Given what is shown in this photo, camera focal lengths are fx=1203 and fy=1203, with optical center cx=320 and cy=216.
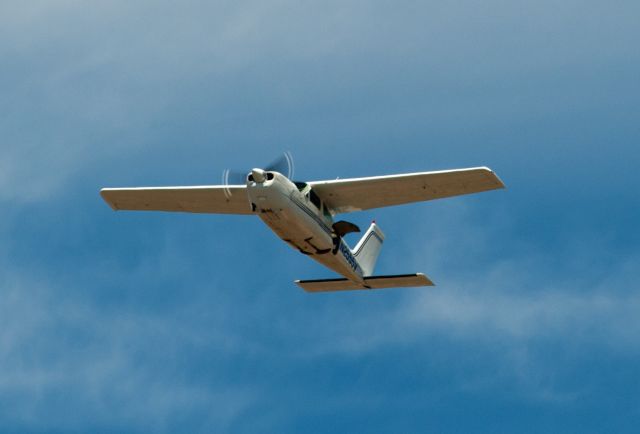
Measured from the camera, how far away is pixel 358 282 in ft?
143

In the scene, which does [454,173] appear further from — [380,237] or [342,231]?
[380,237]

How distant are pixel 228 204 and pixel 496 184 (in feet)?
31.9

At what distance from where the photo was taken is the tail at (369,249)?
1764 inches

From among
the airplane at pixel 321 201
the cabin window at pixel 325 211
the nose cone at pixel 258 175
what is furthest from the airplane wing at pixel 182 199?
the nose cone at pixel 258 175

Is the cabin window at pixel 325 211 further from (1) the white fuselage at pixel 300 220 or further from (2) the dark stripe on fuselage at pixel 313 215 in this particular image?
(2) the dark stripe on fuselage at pixel 313 215

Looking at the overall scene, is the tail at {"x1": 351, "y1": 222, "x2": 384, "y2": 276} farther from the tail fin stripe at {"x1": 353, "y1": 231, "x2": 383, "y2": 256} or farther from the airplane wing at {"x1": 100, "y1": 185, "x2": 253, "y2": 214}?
the airplane wing at {"x1": 100, "y1": 185, "x2": 253, "y2": 214}

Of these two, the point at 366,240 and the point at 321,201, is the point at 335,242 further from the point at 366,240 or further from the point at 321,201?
the point at 366,240

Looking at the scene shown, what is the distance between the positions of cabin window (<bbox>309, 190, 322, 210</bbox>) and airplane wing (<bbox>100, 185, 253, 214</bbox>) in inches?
104

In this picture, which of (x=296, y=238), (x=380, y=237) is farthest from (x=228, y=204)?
(x=380, y=237)

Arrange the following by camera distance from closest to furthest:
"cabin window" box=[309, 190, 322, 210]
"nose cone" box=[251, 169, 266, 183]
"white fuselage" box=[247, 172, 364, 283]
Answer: "nose cone" box=[251, 169, 266, 183] < "white fuselage" box=[247, 172, 364, 283] < "cabin window" box=[309, 190, 322, 210]

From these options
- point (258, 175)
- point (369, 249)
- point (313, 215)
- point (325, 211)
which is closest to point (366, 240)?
point (369, 249)

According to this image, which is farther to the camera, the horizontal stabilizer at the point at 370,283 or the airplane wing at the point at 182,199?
the airplane wing at the point at 182,199

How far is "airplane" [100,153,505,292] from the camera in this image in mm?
38250

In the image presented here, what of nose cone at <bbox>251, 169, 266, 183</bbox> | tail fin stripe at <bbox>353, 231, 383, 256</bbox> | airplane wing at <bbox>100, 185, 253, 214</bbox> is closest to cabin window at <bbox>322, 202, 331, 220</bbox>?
airplane wing at <bbox>100, 185, 253, 214</bbox>
